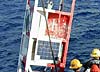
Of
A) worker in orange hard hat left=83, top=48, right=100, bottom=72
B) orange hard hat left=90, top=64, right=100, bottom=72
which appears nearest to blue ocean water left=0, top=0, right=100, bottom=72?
worker in orange hard hat left=83, top=48, right=100, bottom=72

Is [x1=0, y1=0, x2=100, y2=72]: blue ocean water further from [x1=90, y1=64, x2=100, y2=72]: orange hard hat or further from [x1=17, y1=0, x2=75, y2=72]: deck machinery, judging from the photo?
[x1=90, y1=64, x2=100, y2=72]: orange hard hat

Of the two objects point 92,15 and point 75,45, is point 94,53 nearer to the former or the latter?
point 75,45

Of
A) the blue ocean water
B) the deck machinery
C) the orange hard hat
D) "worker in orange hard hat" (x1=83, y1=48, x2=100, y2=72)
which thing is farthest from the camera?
the blue ocean water

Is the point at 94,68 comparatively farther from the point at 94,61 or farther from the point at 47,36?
the point at 47,36

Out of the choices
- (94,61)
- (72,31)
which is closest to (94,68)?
(94,61)

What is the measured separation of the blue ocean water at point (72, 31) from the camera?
32719 mm

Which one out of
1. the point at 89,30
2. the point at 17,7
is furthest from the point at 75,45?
the point at 17,7

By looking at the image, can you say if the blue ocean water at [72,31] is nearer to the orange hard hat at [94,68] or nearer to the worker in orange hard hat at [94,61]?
the worker in orange hard hat at [94,61]

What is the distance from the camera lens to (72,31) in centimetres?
3759

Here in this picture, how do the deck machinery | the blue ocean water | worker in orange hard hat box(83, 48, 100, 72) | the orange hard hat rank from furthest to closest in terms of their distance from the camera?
1. the blue ocean water
2. the deck machinery
3. worker in orange hard hat box(83, 48, 100, 72)
4. the orange hard hat

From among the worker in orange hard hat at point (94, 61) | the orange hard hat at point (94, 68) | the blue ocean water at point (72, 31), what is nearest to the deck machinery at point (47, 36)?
the worker in orange hard hat at point (94, 61)

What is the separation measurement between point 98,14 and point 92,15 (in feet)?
2.51

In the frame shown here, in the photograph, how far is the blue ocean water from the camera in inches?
1288

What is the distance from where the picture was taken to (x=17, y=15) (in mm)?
41594
